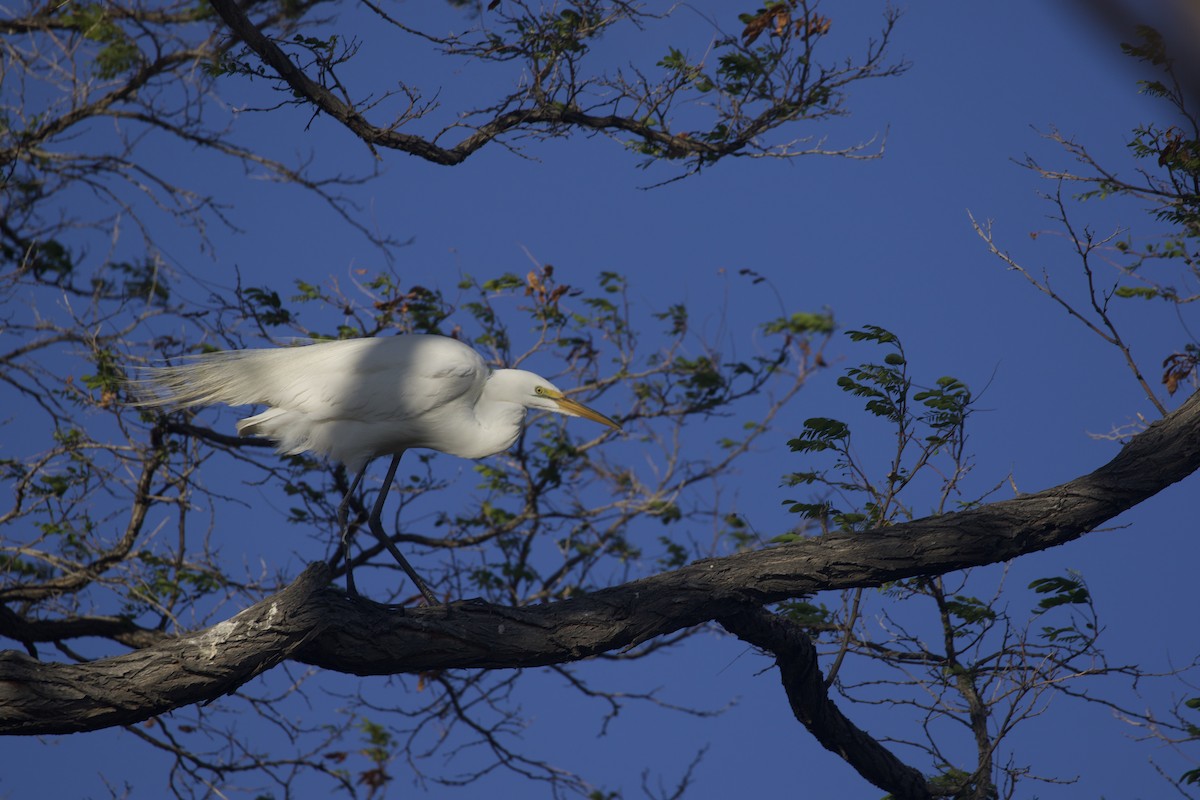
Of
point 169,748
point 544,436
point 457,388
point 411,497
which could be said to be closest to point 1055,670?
point 457,388

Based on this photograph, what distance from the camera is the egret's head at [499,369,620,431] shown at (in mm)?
4477

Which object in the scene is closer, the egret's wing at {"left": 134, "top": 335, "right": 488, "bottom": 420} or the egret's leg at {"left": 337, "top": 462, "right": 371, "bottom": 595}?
the egret's leg at {"left": 337, "top": 462, "right": 371, "bottom": 595}

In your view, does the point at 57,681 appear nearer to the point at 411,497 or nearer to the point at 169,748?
the point at 169,748

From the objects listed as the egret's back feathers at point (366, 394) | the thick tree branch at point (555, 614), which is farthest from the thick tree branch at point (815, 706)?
the egret's back feathers at point (366, 394)

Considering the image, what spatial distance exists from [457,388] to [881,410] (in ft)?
5.37

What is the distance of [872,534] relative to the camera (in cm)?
339

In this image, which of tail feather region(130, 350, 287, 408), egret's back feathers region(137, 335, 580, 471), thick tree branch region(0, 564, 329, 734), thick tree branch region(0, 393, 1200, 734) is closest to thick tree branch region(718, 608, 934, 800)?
thick tree branch region(0, 393, 1200, 734)

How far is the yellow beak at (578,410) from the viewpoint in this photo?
458cm

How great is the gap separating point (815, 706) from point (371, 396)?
6.46 feet

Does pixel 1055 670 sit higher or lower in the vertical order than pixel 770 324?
lower

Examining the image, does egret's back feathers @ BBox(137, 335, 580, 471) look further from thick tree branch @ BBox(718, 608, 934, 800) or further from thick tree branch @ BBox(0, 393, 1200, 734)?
thick tree branch @ BBox(718, 608, 934, 800)

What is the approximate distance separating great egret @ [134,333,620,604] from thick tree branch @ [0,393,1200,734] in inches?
44.1

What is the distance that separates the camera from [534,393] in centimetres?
450

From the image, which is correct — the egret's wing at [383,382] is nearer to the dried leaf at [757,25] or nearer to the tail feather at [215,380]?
the tail feather at [215,380]
